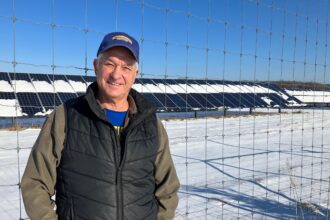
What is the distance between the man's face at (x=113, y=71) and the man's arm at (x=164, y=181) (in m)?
0.24

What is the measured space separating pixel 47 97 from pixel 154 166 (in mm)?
4378

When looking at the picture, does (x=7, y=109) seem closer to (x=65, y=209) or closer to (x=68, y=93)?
(x=68, y=93)

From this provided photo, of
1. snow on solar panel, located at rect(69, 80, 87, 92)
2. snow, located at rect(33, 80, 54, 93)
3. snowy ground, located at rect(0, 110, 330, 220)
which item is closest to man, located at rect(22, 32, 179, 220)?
snowy ground, located at rect(0, 110, 330, 220)

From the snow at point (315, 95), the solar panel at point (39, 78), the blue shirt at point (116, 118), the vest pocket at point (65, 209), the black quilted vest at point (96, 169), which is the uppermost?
the solar panel at point (39, 78)

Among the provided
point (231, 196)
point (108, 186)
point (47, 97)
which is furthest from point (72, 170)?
point (47, 97)

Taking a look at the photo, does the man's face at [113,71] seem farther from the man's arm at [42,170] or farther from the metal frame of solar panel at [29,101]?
the metal frame of solar panel at [29,101]

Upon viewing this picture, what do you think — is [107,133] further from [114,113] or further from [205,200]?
[205,200]

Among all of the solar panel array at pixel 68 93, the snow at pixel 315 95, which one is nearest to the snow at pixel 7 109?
the solar panel array at pixel 68 93

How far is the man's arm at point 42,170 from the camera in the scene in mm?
1171

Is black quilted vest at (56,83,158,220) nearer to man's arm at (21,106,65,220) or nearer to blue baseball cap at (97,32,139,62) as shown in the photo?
man's arm at (21,106,65,220)

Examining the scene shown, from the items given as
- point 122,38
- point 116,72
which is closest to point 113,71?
point 116,72

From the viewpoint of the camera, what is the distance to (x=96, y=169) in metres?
1.23

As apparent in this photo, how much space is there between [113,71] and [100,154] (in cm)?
30

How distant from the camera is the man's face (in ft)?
4.21
